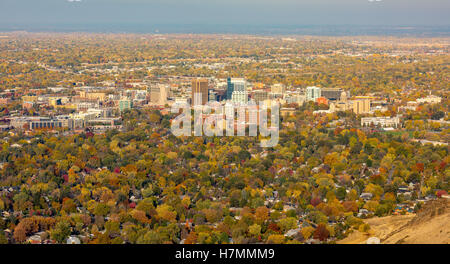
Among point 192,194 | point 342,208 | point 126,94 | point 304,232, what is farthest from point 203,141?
point 126,94

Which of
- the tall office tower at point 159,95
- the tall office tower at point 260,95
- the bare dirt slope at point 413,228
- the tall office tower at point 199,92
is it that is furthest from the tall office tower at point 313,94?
the bare dirt slope at point 413,228

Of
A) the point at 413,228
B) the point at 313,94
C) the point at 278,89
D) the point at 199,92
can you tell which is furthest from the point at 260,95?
the point at 413,228

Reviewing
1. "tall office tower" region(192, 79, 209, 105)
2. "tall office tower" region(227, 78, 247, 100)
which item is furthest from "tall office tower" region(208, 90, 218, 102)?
"tall office tower" region(227, 78, 247, 100)

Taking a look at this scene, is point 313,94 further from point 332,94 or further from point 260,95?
Result: point 260,95

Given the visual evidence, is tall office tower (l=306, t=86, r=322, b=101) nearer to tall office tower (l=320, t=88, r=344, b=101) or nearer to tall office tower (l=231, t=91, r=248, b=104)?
tall office tower (l=320, t=88, r=344, b=101)

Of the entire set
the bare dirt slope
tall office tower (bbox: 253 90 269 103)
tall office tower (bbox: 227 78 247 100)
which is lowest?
the bare dirt slope

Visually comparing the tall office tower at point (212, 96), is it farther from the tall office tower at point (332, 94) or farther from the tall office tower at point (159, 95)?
the tall office tower at point (332, 94)
